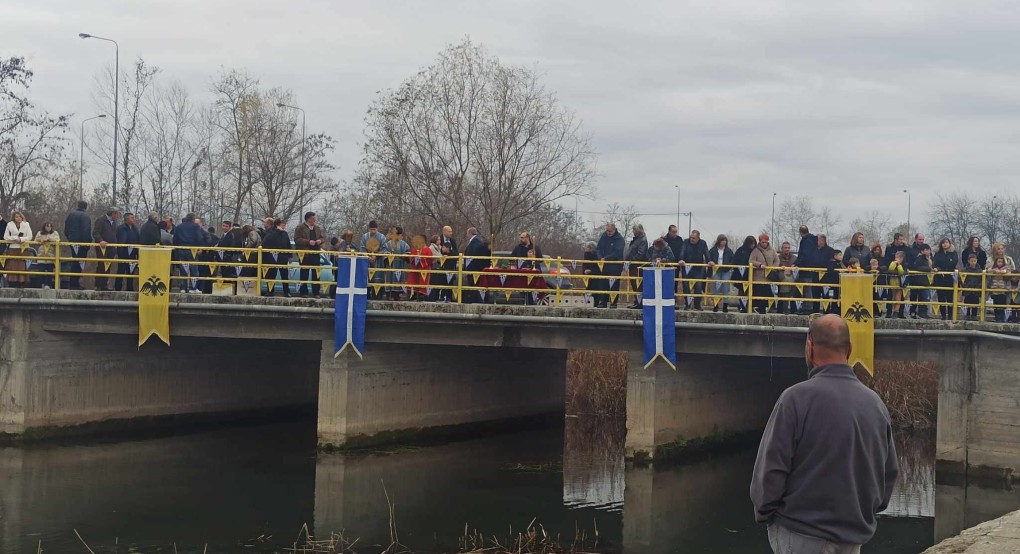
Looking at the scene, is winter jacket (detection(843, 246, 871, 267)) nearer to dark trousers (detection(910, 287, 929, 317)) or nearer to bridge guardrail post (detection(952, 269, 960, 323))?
dark trousers (detection(910, 287, 929, 317))

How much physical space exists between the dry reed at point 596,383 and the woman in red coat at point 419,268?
23.7 ft

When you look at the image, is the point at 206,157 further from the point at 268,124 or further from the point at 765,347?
the point at 765,347

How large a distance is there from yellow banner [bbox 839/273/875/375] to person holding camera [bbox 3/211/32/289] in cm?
1522

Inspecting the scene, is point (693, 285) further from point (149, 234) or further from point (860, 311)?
point (149, 234)

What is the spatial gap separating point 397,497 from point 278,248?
584 cm

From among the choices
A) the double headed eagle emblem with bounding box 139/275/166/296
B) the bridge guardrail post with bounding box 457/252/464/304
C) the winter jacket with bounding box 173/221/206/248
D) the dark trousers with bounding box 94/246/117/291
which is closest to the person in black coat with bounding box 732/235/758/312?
the bridge guardrail post with bounding box 457/252/464/304

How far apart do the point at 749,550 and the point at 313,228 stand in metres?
10.3

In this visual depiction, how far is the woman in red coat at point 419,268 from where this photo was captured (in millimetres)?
21641

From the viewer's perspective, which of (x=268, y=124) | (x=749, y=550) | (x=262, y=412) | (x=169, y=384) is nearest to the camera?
(x=749, y=550)

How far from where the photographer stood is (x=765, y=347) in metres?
20.2

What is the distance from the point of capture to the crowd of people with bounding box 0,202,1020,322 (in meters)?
19.8

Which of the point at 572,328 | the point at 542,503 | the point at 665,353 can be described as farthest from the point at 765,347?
the point at 542,503

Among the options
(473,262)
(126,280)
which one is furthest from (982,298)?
(126,280)

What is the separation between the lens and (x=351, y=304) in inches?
834
